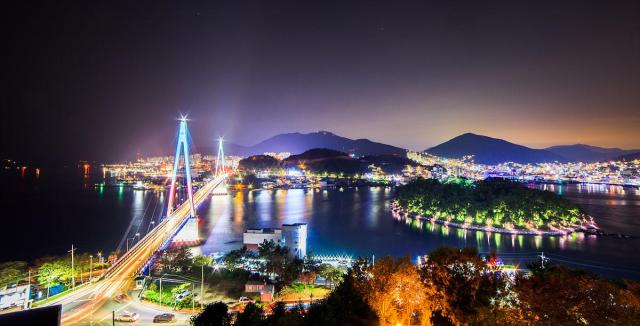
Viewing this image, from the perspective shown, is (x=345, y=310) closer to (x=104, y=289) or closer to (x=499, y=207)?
(x=104, y=289)

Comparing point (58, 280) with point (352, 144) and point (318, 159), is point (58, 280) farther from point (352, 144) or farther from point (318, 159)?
point (352, 144)

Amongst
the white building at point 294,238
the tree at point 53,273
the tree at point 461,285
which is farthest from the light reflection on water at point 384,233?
the tree at point 461,285

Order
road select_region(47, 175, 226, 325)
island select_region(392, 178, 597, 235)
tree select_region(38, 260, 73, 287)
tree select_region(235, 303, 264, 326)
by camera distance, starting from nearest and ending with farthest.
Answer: tree select_region(235, 303, 264, 326)
road select_region(47, 175, 226, 325)
tree select_region(38, 260, 73, 287)
island select_region(392, 178, 597, 235)

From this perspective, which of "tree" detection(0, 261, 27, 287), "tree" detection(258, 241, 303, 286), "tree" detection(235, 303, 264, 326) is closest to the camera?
"tree" detection(235, 303, 264, 326)

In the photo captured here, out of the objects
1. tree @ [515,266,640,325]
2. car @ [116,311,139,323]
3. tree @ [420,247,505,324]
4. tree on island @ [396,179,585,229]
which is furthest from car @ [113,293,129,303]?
tree on island @ [396,179,585,229]

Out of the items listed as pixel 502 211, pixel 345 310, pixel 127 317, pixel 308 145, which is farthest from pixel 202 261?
pixel 308 145

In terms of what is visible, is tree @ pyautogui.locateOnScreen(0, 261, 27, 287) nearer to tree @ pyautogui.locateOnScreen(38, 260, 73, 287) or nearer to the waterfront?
tree @ pyautogui.locateOnScreen(38, 260, 73, 287)

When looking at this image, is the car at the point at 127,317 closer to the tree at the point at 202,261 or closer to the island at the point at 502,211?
the tree at the point at 202,261
